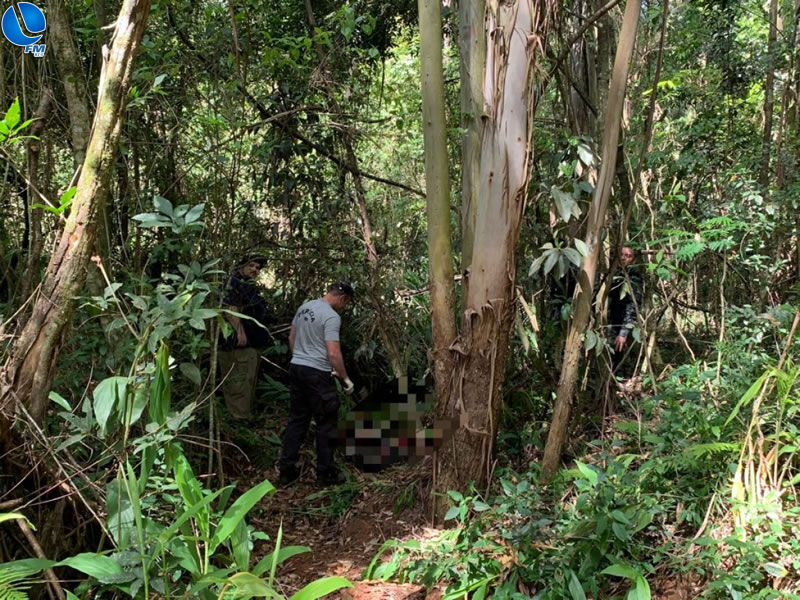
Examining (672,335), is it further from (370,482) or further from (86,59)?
(86,59)

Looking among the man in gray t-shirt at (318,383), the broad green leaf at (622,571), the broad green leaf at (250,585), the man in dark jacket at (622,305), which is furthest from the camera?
the man in dark jacket at (622,305)

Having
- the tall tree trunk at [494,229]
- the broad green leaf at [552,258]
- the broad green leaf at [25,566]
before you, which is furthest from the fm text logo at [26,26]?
the broad green leaf at [552,258]

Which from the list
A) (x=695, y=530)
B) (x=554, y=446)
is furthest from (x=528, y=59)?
(x=695, y=530)

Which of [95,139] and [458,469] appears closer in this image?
[95,139]

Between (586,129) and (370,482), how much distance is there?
356cm

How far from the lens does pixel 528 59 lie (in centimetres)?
372

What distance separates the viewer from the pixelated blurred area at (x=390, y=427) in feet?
15.0

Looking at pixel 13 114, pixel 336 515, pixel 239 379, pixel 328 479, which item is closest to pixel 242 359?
pixel 239 379

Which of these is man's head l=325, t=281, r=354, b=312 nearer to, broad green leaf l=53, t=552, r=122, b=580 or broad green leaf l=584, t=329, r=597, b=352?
broad green leaf l=584, t=329, r=597, b=352

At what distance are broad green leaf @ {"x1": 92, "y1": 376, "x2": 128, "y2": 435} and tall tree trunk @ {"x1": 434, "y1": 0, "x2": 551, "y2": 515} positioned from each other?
2.15 m

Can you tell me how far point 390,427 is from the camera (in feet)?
16.0

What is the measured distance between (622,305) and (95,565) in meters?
4.76

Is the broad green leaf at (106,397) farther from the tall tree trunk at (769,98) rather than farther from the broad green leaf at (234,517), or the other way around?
the tall tree trunk at (769,98)

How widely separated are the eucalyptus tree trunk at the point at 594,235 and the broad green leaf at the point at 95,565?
272 centimetres
